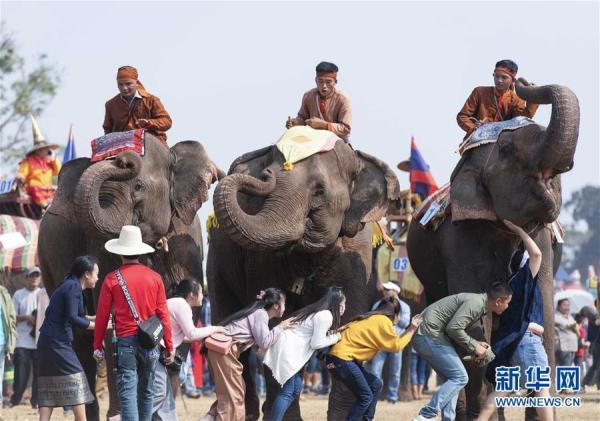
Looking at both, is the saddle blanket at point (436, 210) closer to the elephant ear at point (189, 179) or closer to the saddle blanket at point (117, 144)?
the elephant ear at point (189, 179)

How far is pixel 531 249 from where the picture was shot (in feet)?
46.9

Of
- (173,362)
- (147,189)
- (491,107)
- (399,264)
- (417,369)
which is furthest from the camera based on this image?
(399,264)

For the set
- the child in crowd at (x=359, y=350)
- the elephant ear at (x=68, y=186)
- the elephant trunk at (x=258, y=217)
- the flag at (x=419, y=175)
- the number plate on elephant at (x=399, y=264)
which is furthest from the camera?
the flag at (x=419, y=175)

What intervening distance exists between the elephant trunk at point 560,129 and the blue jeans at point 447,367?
6.27 ft

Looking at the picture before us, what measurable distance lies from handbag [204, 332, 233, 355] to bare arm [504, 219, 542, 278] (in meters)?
2.84

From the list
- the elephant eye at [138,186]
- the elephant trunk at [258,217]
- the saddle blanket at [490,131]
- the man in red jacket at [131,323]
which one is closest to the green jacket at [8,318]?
the elephant eye at [138,186]

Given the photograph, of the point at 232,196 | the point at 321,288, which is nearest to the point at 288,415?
the point at 321,288

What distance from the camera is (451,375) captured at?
14.0 metres

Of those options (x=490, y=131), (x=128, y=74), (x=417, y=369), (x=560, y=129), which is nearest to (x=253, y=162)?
(x=128, y=74)

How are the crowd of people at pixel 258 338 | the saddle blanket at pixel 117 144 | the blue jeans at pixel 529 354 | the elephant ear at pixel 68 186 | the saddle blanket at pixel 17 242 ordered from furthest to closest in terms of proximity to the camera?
the saddle blanket at pixel 17 242 → the elephant ear at pixel 68 186 → the saddle blanket at pixel 117 144 → the blue jeans at pixel 529 354 → the crowd of people at pixel 258 338

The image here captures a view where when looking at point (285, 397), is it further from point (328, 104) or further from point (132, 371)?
point (328, 104)

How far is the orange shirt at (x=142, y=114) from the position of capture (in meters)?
16.2

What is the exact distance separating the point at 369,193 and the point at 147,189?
7.39ft

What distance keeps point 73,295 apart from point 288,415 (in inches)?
109
